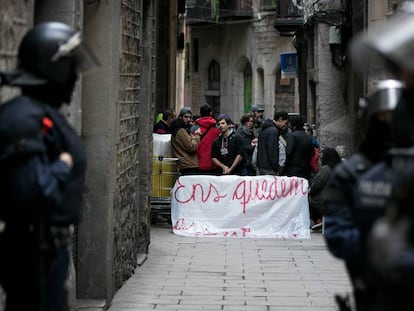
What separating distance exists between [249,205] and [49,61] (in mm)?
10685

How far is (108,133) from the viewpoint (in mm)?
10211

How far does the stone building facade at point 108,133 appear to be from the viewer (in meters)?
10.2

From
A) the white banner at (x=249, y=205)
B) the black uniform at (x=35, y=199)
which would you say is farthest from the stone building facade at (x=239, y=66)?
the black uniform at (x=35, y=199)

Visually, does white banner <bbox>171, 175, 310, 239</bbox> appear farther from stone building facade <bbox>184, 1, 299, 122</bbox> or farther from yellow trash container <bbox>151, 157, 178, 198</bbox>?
stone building facade <bbox>184, 1, 299, 122</bbox>

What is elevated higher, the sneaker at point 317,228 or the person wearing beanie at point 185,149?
the person wearing beanie at point 185,149

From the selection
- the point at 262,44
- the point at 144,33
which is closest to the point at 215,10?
the point at 262,44

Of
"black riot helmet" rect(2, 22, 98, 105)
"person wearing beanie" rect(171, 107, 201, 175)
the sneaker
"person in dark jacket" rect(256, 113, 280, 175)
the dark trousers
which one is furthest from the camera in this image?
"person wearing beanie" rect(171, 107, 201, 175)

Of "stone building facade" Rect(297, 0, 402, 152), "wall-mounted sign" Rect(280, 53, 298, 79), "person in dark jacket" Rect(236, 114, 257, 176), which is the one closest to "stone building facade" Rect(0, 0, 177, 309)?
"person in dark jacket" Rect(236, 114, 257, 176)

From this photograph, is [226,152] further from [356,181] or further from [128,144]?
[356,181]

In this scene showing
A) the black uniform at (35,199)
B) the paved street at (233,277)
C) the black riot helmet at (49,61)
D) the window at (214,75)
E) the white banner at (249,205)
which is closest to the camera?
the black uniform at (35,199)

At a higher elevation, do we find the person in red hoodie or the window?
the window

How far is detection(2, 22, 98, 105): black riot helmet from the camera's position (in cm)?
542

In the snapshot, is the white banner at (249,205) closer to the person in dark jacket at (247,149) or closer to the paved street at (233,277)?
the paved street at (233,277)

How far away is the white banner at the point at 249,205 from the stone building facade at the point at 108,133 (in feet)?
9.97
